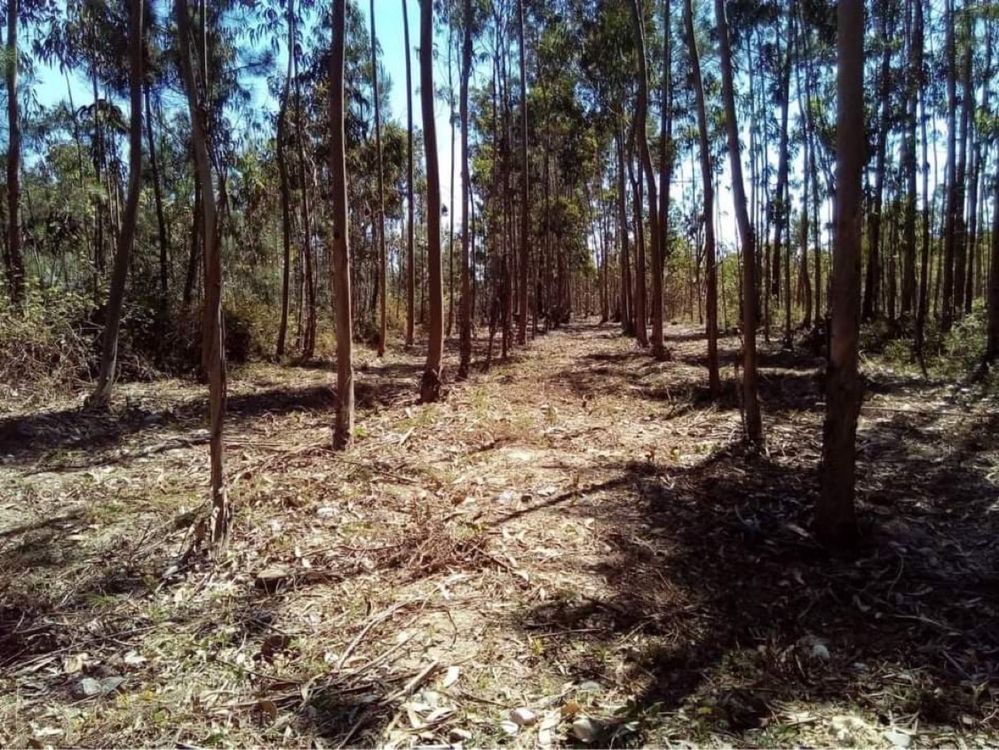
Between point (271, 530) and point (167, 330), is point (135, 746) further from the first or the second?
point (167, 330)

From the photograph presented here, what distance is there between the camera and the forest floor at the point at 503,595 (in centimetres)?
259

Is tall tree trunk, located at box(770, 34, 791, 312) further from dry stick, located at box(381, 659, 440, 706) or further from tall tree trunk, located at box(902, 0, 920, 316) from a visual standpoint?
dry stick, located at box(381, 659, 440, 706)

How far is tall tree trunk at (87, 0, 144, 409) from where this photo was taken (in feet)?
27.9

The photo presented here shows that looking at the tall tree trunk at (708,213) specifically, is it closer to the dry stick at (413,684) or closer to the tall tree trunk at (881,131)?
the dry stick at (413,684)

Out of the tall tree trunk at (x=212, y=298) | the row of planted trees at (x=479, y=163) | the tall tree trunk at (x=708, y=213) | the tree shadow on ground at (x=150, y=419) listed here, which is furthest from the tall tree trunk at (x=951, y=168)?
the tall tree trunk at (x=212, y=298)

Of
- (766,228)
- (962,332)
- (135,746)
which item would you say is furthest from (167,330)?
(766,228)

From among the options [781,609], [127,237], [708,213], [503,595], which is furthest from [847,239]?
[127,237]

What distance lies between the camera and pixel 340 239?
6.64 m

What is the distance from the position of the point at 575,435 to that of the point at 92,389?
23.8ft

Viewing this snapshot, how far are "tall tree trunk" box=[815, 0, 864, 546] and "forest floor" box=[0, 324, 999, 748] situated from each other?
34.5 inches

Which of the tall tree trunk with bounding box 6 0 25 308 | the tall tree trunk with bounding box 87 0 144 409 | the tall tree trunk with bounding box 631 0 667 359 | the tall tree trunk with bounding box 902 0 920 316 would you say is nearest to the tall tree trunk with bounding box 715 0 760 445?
the tall tree trunk with bounding box 631 0 667 359

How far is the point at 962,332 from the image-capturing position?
12.3 m

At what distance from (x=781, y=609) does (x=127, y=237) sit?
910 cm

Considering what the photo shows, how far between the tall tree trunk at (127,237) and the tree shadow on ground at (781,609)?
6998mm
